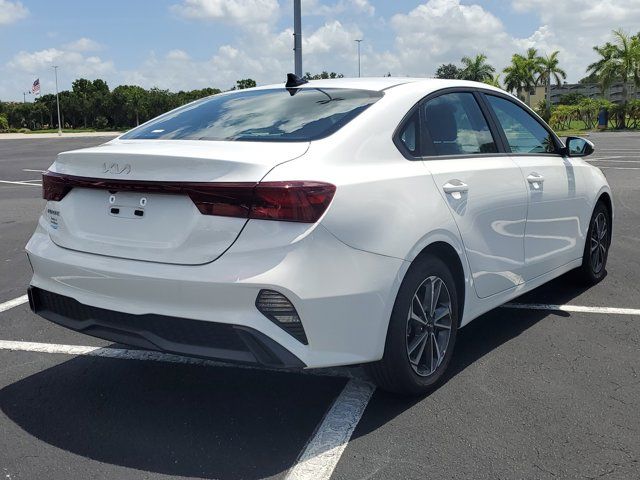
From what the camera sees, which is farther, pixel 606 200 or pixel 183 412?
pixel 606 200

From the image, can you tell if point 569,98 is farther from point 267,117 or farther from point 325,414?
point 325,414

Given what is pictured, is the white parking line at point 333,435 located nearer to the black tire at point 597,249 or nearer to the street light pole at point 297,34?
the black tire at point 597,249

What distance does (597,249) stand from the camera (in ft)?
19.0

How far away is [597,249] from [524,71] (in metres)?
66.8

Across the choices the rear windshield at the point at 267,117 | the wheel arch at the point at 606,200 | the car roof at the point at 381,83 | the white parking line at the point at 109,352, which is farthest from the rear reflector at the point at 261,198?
the wheel arch at the point at 606,200

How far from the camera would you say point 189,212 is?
2.96 meters

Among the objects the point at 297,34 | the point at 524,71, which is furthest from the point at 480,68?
the point at 297,34

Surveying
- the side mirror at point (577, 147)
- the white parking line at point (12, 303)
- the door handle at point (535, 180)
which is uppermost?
the side mirror at point (577, 147)

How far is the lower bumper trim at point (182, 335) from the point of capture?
2859 millimetres

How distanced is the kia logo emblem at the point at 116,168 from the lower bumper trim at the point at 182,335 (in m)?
0.64

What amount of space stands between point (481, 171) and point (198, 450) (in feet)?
7.24

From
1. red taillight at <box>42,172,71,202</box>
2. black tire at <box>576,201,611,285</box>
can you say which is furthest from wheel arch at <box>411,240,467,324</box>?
black tire at <box>576,201,611,285</box>

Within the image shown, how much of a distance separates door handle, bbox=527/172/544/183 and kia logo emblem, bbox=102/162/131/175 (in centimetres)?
260

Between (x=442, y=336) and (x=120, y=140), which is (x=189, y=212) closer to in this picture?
(x=120, y=140)
